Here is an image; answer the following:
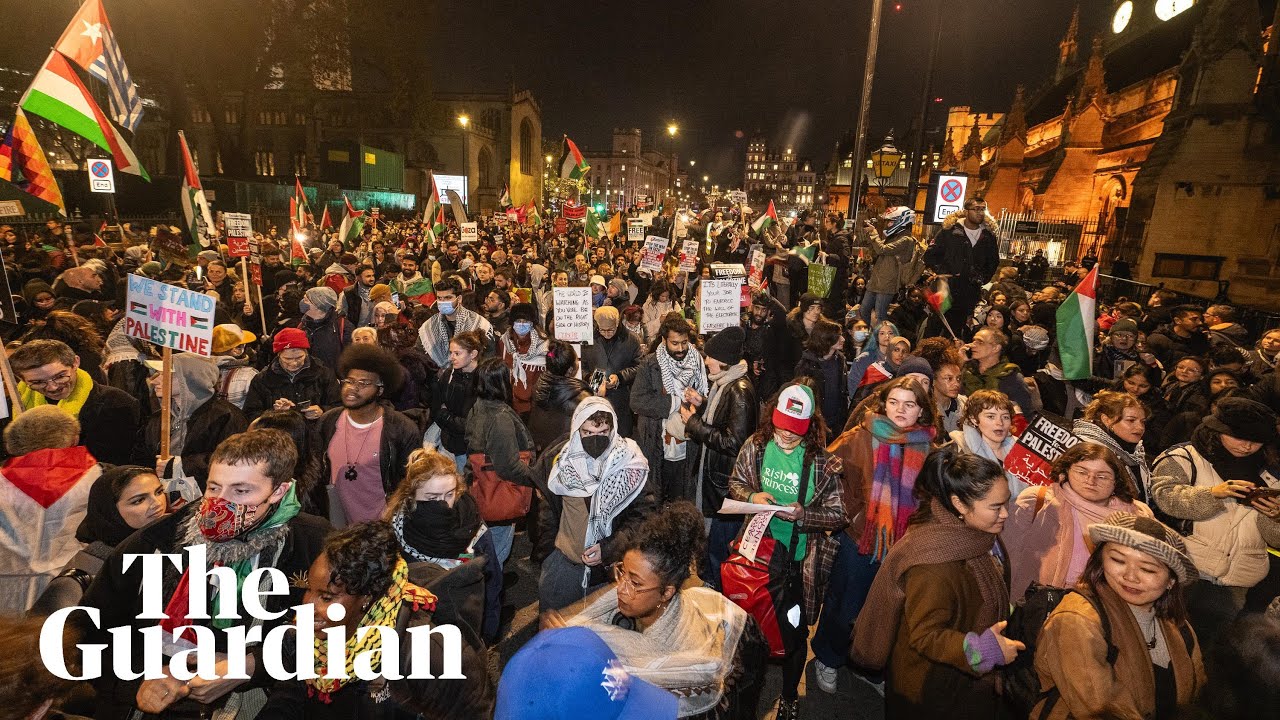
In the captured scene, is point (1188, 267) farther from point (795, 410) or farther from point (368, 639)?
point (368, 639)

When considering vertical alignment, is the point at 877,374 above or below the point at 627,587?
above

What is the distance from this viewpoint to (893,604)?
9.05 feet

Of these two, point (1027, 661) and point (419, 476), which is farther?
point (419, 476)

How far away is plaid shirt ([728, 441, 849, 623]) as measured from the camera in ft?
11.2

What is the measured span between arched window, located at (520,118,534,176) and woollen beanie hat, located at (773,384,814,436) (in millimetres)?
69135

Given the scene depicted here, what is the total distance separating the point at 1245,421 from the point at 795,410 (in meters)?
2.74

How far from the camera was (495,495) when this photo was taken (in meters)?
4.24

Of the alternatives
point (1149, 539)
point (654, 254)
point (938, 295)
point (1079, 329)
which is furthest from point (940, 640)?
point (654, 254)

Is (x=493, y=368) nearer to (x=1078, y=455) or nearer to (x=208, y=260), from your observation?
(x=1078, y=455)

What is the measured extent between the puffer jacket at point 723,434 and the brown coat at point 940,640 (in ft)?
6.47

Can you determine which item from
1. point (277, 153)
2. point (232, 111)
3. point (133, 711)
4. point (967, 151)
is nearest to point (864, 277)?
point (133, 711)

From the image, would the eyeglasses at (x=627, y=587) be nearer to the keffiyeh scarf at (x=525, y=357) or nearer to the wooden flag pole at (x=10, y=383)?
the wooden flag pole at (x=10, y=383)

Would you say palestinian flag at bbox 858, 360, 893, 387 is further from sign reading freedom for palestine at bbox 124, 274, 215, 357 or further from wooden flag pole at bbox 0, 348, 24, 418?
wooden flag pole at bbox 0, 348, 24, 418

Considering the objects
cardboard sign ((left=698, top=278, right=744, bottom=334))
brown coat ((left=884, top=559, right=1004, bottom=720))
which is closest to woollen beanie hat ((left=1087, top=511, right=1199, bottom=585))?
brown coat ((left=884, top=559, right=1004, bottom=720))
